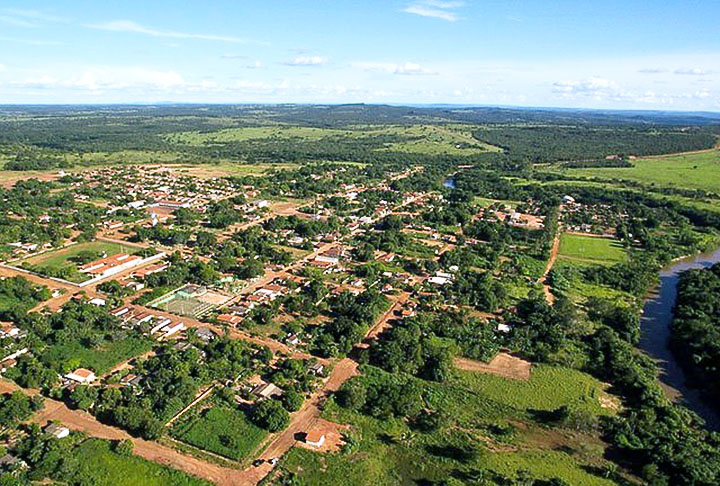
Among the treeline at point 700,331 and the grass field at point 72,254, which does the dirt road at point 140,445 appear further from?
the treeline at point 700,331

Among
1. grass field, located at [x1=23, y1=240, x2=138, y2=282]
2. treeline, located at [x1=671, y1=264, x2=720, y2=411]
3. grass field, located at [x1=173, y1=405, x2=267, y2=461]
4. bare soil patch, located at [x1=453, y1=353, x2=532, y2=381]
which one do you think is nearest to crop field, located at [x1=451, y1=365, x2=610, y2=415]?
bare soil patch, located at [x1=453, y1=353, x2=532, y2=381]

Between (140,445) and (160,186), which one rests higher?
(160,186)

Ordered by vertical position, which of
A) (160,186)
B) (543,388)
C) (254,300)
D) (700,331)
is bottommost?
(543,388)

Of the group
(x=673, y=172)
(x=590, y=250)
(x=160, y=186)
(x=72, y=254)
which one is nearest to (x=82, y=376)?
(x=72, y=254)

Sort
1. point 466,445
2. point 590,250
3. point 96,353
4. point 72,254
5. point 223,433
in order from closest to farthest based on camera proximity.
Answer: point 223,433 → point 466,445 → point 96,353 → point 72,254 → point 590,250

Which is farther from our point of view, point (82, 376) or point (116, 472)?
point (82, 376)

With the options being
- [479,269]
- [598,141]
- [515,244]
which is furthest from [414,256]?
[598,141]

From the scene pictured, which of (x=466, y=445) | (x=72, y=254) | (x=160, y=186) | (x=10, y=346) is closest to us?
(x=466, y=445)

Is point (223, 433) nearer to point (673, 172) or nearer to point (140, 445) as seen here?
point (140, 445)

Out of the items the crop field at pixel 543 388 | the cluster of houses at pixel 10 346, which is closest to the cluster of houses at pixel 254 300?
the cluster of houses at pixel 10 346
